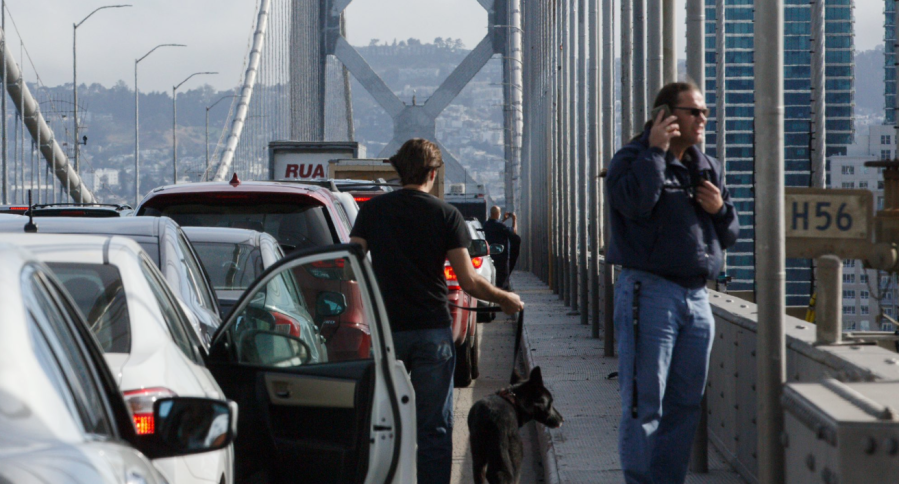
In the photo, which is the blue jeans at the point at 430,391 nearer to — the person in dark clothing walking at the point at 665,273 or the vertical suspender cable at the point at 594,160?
the person in dark clothing walking at the point at 665,273

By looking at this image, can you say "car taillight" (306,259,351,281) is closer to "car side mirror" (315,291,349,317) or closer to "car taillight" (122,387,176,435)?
"car side mirror" (315,291,349,317)

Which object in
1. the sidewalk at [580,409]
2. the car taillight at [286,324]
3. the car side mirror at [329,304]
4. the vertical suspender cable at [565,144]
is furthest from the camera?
the vertical suspender cable at [565,144]

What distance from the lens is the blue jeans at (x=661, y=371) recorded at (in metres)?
4.81

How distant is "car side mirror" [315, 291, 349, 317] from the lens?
5.66 m

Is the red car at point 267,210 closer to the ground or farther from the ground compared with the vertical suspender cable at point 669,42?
closer to the ground

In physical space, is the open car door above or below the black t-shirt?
below

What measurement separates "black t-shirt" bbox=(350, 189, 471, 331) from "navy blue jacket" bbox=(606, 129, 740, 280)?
68 centimetres

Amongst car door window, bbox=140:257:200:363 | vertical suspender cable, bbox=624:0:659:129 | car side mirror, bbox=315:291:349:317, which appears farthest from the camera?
vertical suspender cable, bbox=624:0:659:129

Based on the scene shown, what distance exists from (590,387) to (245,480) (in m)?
5.90

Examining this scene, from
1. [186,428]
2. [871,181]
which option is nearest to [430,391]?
[186,428]

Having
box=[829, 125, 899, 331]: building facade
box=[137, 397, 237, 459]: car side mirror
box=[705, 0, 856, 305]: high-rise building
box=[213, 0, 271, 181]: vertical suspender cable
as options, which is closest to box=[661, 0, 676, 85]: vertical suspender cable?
box=[829, 125, 899, 331]: building facade

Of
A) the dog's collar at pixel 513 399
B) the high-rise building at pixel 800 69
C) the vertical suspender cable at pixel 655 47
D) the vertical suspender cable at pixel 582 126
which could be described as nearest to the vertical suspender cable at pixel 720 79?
the high-rise building at pixel 800 69

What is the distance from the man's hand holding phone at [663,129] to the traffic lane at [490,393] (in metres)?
1.53

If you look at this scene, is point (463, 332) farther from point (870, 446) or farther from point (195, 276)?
point (870, 446)
